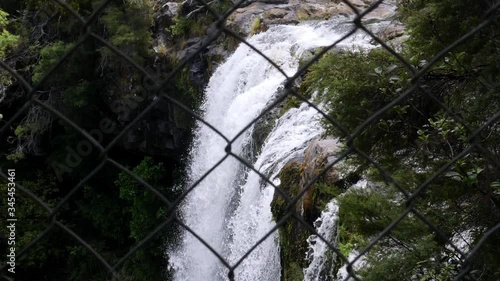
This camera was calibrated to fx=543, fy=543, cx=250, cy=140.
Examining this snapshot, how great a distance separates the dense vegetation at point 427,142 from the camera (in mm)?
2199

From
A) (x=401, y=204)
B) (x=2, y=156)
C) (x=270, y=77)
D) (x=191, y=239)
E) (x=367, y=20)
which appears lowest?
(x=2, y=156)

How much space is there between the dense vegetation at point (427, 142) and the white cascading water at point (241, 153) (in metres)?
2.03

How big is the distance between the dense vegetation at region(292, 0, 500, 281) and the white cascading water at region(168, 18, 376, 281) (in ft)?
6.66

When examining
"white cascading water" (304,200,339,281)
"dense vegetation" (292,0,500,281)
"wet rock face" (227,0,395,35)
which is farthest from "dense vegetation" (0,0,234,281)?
"dense vegetation" (292,0,500,281)

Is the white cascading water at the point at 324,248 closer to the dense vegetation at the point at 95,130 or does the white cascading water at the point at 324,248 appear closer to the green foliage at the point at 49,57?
the dense vegetation at the point at 95,130

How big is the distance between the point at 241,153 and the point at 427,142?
14.0 feet

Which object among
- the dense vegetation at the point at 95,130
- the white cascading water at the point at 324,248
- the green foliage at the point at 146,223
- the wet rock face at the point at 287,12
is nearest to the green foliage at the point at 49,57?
the dense vegetation at the point at 95,130

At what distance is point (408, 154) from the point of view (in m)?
2.77

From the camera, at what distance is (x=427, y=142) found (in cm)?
246

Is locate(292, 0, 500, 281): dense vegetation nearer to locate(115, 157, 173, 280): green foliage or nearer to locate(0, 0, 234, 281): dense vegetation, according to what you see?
locate(0, 0, 234, 281): dense vegetation

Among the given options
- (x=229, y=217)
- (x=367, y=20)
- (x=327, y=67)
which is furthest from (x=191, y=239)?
(x=327, y=67)

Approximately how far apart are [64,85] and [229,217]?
14.6ft

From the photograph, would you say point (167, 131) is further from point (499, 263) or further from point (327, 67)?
point (499, 263)

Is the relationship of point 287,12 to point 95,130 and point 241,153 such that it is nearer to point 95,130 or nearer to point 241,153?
point 241,153
